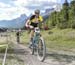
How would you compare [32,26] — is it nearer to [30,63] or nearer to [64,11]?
[30,63]

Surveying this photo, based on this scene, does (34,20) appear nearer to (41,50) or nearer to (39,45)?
(39,45)

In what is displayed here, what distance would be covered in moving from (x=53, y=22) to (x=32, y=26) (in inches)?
3280

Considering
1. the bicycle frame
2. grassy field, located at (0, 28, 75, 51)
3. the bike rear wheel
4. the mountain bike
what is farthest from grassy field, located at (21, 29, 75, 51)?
the bike rear wheel

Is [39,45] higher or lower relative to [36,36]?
lower

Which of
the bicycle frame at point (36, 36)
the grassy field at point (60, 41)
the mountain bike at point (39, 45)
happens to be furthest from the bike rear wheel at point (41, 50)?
the grassy field at point (60, 41)

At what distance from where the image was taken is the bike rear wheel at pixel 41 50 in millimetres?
11578

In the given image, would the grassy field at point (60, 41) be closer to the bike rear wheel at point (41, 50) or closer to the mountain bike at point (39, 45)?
the mountain bike at point (39, 45)

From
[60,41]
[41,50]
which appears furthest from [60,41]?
[41,50]

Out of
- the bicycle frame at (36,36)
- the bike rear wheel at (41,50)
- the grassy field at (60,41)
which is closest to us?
the bike rear wheel at (41,50)

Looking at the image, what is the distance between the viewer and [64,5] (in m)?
82.4

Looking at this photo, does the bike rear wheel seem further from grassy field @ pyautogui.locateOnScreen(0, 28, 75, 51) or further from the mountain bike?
grassy field @ pyautogui.locateOnScreen(0, 28, 75, 51)

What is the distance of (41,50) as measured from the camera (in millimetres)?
12039

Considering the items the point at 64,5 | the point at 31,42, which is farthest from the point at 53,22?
the point at 31,42

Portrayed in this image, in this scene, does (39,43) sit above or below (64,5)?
above
